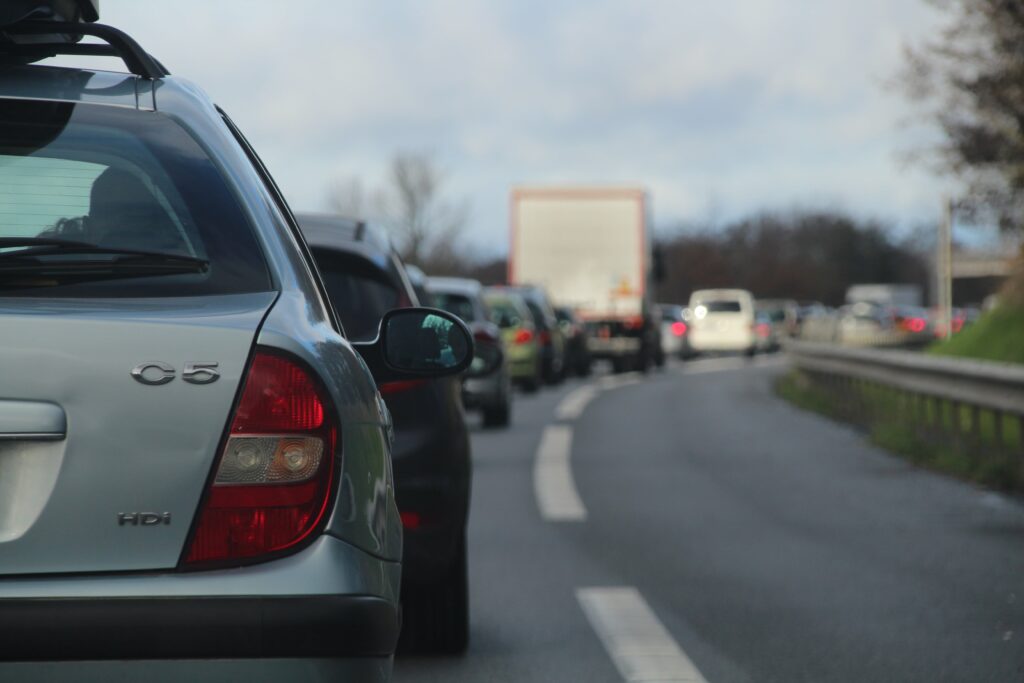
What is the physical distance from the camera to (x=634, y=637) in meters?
6.60

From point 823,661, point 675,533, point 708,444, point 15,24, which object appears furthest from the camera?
point 708,444

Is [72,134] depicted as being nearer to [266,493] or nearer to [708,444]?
[266,493]

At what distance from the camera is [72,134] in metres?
3.35

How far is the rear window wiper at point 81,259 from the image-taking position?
10.2 ft

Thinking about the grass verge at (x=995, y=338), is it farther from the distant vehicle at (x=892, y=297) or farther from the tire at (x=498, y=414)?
the distant vehicle at (x=892, y=297)

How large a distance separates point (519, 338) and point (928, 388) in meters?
12.8

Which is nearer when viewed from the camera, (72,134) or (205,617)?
(205,617)

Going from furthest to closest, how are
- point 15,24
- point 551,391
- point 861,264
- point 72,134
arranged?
point 861,264
point 551,391
point 15,24
point 72,134

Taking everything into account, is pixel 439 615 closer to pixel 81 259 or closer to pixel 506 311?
pixel 81 259

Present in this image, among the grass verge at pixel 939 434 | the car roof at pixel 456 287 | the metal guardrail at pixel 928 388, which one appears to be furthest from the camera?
the car roof at pixel 456 287

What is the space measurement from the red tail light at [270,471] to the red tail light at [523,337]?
23889mm

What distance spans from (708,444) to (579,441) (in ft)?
4.23

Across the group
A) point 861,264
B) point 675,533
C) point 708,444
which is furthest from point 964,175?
point 861,264

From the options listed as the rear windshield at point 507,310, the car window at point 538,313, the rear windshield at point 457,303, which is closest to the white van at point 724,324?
the car window at point 538,313
